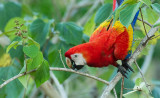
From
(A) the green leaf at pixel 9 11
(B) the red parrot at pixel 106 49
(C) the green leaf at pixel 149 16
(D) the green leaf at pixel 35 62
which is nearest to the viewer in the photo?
(D) the green leaf at pixel 35 62

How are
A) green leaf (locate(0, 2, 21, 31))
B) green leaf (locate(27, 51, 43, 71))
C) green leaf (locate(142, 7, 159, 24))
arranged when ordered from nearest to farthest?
green leaf (locate(27, 51, 43, 71)) → green leaf (locate(142, 7, 159, 24)) → green leaf (locate(0, 2, 21, 31))

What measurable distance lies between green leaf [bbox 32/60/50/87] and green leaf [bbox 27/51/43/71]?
0.07ft

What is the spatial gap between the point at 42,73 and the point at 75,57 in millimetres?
137

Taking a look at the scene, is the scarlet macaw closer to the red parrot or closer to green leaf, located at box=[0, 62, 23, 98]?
the red parrot

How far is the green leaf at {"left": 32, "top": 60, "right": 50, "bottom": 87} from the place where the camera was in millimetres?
822

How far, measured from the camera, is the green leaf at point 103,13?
1.13m

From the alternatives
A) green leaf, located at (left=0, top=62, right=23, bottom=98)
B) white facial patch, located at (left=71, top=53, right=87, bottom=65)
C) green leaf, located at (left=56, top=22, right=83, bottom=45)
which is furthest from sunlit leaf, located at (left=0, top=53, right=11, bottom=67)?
white facial patch, located at (left=71, top=53, right=87, bottom=65)

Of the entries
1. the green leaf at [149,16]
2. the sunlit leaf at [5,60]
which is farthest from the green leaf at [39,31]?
the green leaf at [149,16]

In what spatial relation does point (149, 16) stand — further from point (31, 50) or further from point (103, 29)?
point (31, 50)

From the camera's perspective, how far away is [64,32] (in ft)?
3.68

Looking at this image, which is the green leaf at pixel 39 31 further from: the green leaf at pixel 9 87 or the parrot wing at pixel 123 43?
the parrot wing at pixel 123 43

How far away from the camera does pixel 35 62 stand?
2.66 ft

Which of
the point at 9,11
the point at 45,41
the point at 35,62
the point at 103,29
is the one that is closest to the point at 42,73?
the point at 35,62

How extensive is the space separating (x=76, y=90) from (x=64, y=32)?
1330mm
